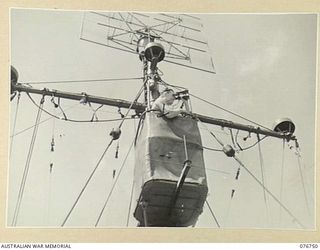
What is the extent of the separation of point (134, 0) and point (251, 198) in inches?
18.2

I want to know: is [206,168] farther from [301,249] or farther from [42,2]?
[42,2]

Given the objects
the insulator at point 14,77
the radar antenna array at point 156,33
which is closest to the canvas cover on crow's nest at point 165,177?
the radar antenna array at point 156,33

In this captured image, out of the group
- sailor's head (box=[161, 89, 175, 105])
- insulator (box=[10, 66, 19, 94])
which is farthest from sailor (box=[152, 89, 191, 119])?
insulator (box=[10, 66, 19, 94])

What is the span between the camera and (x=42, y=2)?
1.22 metres

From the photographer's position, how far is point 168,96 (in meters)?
1.31

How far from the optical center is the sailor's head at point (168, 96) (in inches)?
51.1

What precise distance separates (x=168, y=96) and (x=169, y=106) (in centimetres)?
3

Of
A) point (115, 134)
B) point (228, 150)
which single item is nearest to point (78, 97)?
point (115, 134)

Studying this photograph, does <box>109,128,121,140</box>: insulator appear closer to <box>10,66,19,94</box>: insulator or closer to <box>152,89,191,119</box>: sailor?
<box>152,89,191,119</box>: sailor

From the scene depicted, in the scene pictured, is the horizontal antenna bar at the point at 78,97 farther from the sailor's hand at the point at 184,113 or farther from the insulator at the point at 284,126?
the insulator at the point at 284,126

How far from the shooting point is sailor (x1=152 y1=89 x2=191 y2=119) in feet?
4.25

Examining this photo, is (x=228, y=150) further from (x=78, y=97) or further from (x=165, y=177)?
(x=78, y=97)

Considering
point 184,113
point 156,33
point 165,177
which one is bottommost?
point 165,177

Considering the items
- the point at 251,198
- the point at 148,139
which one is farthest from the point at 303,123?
the point at 148,139
